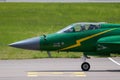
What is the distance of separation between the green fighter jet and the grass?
12.4m

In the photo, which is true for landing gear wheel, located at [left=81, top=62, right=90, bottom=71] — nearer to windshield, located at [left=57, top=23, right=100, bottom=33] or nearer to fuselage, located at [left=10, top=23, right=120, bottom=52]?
fuselage, located at [left=10, top=23, right=120, bottom=52]

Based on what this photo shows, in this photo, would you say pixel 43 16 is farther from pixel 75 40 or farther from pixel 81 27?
pixel 75 40

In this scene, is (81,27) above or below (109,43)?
above

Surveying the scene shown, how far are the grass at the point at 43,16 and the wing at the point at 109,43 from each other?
1308cm

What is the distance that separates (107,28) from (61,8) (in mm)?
27725

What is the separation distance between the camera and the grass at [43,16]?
39.4 m

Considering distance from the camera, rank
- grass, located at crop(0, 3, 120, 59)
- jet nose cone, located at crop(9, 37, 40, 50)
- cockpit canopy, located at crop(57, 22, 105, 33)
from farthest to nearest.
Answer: grass, located at crop(0, 3, 120, 59) < cockpit canopy, located at crop(57, 22, 105, 33) < jet nose cone, located at crop(9, 37, 40, 50)

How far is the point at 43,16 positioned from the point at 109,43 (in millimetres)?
24851

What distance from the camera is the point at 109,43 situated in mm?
21188

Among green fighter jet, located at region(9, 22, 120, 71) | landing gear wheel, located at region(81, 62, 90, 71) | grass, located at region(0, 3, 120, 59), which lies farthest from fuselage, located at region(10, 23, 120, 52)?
grass, located at region(0, 3, 120, 59)

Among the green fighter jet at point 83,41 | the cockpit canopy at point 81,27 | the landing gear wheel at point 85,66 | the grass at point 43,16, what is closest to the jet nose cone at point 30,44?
the green fighter jet at point 83,41

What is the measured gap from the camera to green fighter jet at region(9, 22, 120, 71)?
21172 mm

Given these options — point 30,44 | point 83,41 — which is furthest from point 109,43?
point 30,44

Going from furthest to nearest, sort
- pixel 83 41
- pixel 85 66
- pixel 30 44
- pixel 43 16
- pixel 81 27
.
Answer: pixel 43 16, pixel 81 27, pixel 83 41, pixel 85 66, pixel 30 44
